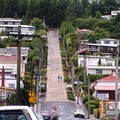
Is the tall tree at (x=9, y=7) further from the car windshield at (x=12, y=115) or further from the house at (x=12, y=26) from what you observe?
the car windshield at (x=12, y=115)

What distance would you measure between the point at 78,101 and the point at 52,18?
5211 centimetres

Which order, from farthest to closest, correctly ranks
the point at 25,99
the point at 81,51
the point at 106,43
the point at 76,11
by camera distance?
the point at 76,11 → the point at 106,43 → the point at 81,51 → the point at 25,99

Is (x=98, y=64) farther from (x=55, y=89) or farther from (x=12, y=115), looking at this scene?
(x=12, y=115)

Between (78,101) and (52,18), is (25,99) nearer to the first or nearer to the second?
(78,101)

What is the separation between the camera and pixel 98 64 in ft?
234

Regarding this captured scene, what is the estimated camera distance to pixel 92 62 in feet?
238

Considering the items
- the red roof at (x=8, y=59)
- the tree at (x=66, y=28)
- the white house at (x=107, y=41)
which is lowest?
the red roof at (x=8, y=59)

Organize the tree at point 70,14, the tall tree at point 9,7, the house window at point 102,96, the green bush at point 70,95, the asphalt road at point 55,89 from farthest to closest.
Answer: the tall tree at point 9,7 < the tree at point 70,14 < the green bush at point 70,95 < the house window at point 102,96 < the asphalt road at point 55,89

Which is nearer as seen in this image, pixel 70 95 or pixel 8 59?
pixel 70 95

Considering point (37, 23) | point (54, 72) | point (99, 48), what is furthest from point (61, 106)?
point (37, 23)

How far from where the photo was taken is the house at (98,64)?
68.8 m


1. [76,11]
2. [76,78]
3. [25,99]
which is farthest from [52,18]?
[25,99]

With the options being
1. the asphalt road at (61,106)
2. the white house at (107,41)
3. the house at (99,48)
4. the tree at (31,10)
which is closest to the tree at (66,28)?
the white house at (107,41)

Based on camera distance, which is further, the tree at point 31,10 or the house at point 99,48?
the tree at point 31,10
